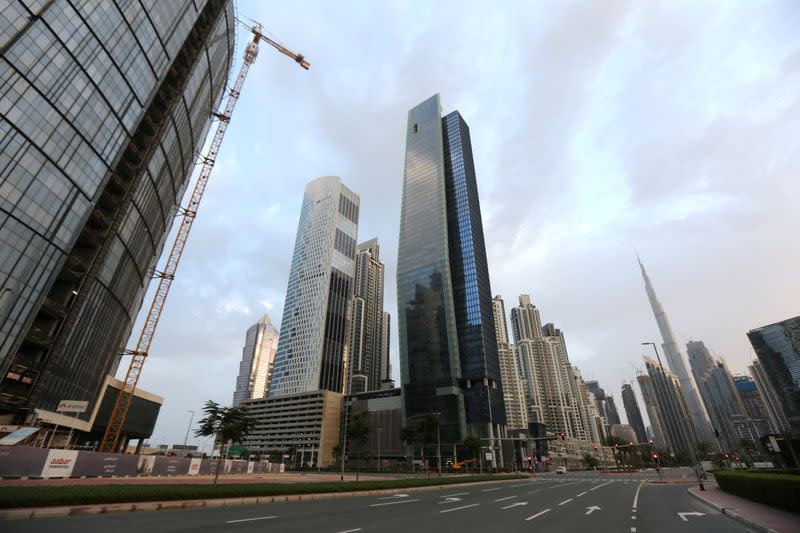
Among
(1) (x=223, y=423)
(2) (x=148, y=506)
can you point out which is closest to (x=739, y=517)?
(2) (x=148, y=506)

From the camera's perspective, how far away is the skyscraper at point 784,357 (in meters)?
129

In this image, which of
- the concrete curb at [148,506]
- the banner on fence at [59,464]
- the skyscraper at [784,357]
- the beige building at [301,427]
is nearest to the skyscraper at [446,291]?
the beige building at [301,427]

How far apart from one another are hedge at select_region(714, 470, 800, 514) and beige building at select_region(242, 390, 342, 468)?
154236 mm

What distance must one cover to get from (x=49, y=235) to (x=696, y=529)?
6765cm

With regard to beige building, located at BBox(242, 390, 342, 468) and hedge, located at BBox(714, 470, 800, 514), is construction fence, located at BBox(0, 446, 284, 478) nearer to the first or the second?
hedge, located at BBox(714, 470, 800, 514)

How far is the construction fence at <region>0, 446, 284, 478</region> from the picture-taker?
25.7 m

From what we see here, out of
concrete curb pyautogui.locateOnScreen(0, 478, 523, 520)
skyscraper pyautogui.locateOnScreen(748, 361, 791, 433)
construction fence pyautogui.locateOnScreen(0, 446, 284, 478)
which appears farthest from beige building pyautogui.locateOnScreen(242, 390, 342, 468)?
skyscraper pyautogui.locateOnScreen(748, 361, 791, 433)

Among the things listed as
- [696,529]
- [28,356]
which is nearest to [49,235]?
[28,356]

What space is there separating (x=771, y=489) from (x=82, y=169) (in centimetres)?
7496

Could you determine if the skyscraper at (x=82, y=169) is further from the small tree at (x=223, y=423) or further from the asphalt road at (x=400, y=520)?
the asphalt road at (x=400, y=520)

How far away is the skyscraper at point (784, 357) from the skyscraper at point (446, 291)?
3917 inches

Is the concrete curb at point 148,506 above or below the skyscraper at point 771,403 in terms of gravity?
below

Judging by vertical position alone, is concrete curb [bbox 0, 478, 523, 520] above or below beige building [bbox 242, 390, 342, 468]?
below

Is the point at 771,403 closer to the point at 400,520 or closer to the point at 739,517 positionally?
the point at 739,517
